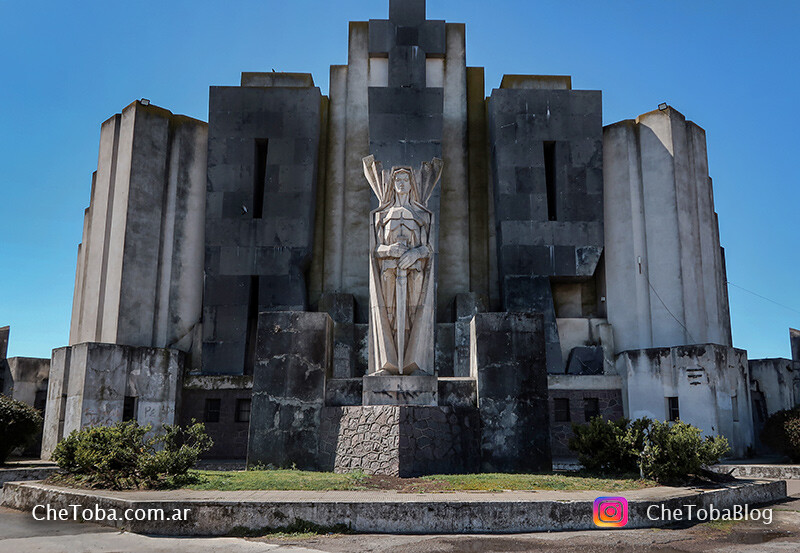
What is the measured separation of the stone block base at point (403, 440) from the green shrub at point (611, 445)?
1794 millimetres

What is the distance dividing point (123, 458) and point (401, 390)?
14.7 feet

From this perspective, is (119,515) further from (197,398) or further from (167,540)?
(197,398)

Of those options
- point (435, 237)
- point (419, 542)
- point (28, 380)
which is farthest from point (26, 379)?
point (419, 542)

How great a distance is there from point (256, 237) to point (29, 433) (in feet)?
27.9

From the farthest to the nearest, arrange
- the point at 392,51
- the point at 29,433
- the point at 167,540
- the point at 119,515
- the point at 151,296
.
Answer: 1. the point at 392,51
2. the point at 151,296
3. the point at 29,433
4. the point at 119,515
5. the point at 167,540

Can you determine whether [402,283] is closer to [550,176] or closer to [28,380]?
[550,176]

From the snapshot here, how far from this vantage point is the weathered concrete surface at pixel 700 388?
18609mm

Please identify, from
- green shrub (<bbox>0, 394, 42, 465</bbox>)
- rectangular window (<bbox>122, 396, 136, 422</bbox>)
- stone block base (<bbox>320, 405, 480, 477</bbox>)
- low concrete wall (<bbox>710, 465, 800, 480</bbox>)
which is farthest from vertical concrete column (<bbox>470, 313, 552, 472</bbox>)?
rectangular window (<bbox>122, 396, 136, 422</bbox>)

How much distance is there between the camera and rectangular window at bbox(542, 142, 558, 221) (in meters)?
22.2

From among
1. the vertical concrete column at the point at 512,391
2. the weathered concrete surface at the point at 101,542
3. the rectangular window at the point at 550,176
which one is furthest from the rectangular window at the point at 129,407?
the rectangular window at the point at 550,176

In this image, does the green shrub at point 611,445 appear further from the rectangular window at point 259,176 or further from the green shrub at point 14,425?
the rectangular window at point 259,176

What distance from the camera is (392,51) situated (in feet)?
75.4

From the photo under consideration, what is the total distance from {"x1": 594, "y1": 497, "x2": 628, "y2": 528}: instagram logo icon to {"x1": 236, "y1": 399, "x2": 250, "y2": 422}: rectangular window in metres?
13.9

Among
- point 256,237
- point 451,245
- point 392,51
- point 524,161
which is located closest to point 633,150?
point 524,161
